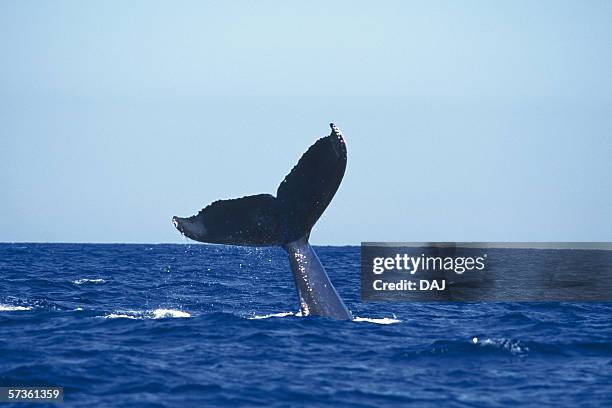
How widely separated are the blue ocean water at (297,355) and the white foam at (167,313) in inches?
1.7

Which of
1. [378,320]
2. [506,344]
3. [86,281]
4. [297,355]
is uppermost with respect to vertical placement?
[86,281]

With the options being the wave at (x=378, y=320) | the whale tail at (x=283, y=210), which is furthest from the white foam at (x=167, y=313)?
the whale tail at (x=283, y=210)

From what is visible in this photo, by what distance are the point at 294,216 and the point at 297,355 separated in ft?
6.93

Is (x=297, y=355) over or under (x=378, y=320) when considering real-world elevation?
under

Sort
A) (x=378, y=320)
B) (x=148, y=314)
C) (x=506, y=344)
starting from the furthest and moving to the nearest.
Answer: (x=148, y=314) < (x=378, y=320) < (x=506, y=344)

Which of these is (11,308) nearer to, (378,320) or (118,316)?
(118,316)

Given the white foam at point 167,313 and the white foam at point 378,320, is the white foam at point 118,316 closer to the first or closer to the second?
the white foam at point 167,313

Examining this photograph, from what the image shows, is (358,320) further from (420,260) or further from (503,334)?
(420,260)

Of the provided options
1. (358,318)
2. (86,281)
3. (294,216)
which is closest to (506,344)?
(358,318)

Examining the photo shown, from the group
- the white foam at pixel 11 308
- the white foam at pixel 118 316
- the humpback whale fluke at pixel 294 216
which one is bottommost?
the white foam at pixel 118 316

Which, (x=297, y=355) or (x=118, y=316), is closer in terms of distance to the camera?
(x=297, y=355)

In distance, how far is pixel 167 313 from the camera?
730 inches

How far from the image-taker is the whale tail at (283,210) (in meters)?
13.7

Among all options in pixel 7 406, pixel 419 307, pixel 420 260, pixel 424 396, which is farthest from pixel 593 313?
pixel 420 260
